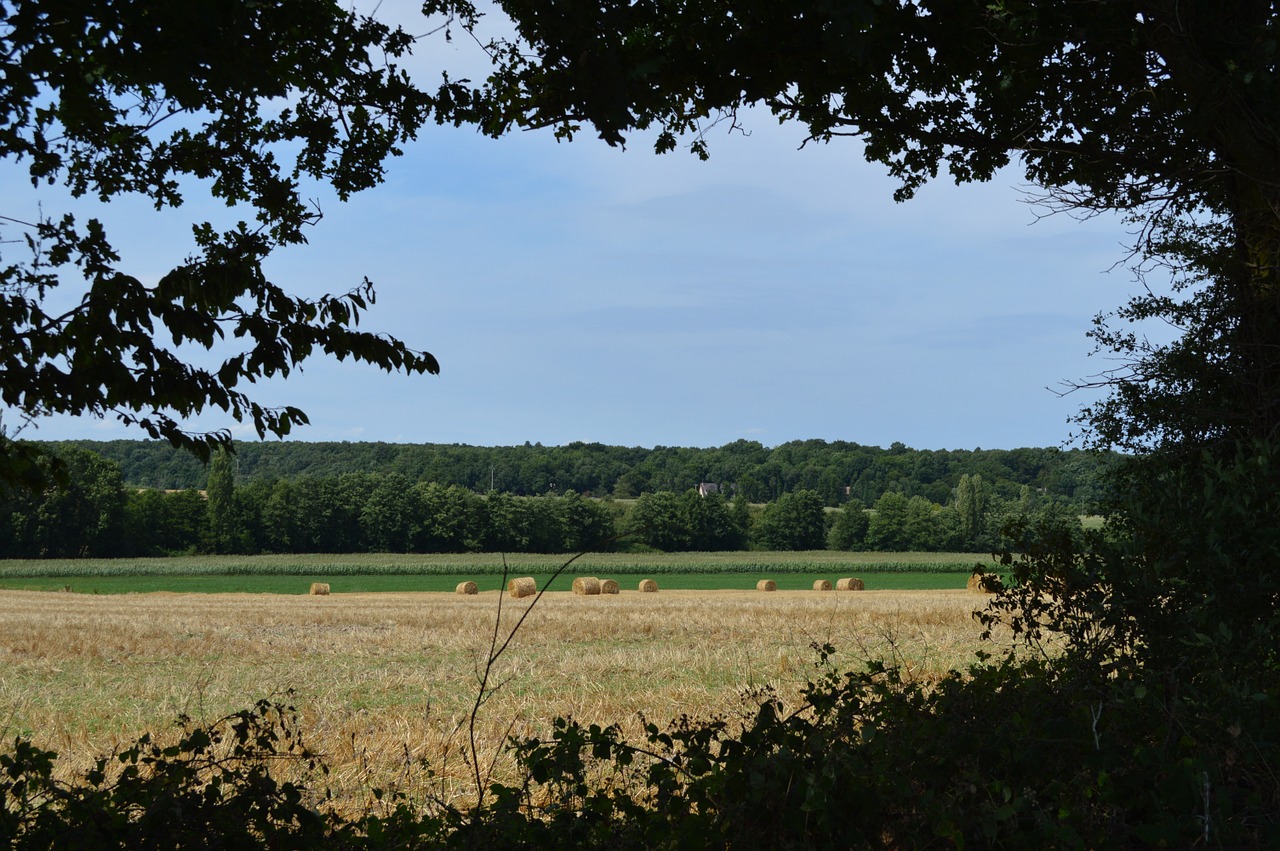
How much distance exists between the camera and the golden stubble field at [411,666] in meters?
9.98

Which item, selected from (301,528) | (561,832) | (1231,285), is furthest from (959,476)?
(561,832)

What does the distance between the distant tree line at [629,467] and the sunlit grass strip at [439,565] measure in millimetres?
5570

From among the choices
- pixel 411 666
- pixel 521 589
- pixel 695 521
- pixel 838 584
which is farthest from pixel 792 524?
pixel 411 666

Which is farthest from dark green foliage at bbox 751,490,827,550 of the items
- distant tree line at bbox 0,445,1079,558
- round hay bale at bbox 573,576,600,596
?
round hay bale at bbox 573,576,600,596

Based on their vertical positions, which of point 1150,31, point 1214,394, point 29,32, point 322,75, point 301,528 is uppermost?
point 1150,31

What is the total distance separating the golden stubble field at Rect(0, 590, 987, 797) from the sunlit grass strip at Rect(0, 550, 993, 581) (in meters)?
38.2

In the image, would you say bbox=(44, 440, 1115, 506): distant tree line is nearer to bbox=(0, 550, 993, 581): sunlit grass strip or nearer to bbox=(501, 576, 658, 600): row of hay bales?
bbox=(0, 550, 993, 581): sunlit grass strip

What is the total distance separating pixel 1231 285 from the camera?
9266 millimetres

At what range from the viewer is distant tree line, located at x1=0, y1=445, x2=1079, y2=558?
7756 centimetres

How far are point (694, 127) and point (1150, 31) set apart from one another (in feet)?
12.9

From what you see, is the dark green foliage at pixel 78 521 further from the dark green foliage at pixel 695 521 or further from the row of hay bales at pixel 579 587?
the row of hay bales at pixel 579 587

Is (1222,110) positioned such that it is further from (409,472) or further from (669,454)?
(409,472)

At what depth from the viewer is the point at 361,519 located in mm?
83812

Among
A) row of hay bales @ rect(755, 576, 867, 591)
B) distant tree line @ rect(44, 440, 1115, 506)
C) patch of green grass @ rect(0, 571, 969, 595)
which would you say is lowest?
patch of green grass @ rect(0, 571, 969, 595)
